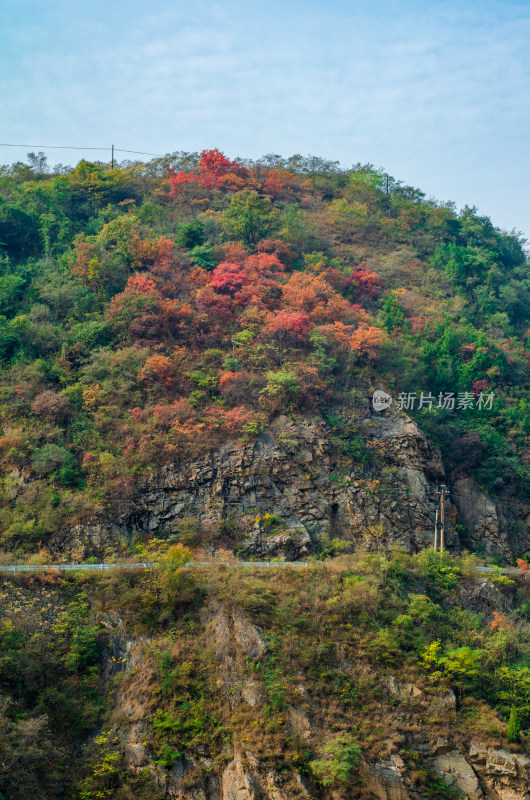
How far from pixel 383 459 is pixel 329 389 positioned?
403cm

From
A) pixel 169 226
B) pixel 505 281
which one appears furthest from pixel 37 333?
pixel 505 281

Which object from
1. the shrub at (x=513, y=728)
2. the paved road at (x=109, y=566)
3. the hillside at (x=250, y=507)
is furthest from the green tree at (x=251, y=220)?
the shrub at (x=513, y=728)

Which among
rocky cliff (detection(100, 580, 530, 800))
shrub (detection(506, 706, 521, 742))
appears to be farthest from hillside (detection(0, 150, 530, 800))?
shrub (detection(506, 706, 521, 742))

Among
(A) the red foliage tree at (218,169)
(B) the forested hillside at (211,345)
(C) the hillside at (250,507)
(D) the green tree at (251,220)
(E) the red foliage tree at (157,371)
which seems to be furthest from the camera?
(A) the red foliage tree at (218,169)

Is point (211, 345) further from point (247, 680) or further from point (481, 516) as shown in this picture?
point (247, 680)

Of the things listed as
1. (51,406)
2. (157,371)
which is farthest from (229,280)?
(51,406)

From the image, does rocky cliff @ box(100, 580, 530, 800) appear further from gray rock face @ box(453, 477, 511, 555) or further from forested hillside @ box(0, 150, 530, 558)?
gray rock face @ box(453, 477, 511, 555)

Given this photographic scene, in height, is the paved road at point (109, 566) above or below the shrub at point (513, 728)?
above

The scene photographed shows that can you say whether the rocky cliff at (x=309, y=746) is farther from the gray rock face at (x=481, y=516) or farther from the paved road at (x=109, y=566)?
the gray rock face at (x=481, y=516)

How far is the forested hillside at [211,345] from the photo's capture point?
88.7 ft

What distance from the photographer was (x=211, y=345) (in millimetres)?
32031

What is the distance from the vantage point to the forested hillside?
2705cm

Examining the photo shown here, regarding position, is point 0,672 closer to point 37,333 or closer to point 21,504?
point 21,504

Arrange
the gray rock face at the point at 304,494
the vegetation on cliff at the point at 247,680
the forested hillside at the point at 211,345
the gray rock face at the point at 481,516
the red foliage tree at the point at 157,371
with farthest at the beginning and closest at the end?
the gray rock face at the point at 481,516, the red foliage tree at the point at 157,371, the forested hillside at the point at 211,345, the gray rock face at the point at 304,494, the vegetation on cliff at the point at 247,680
